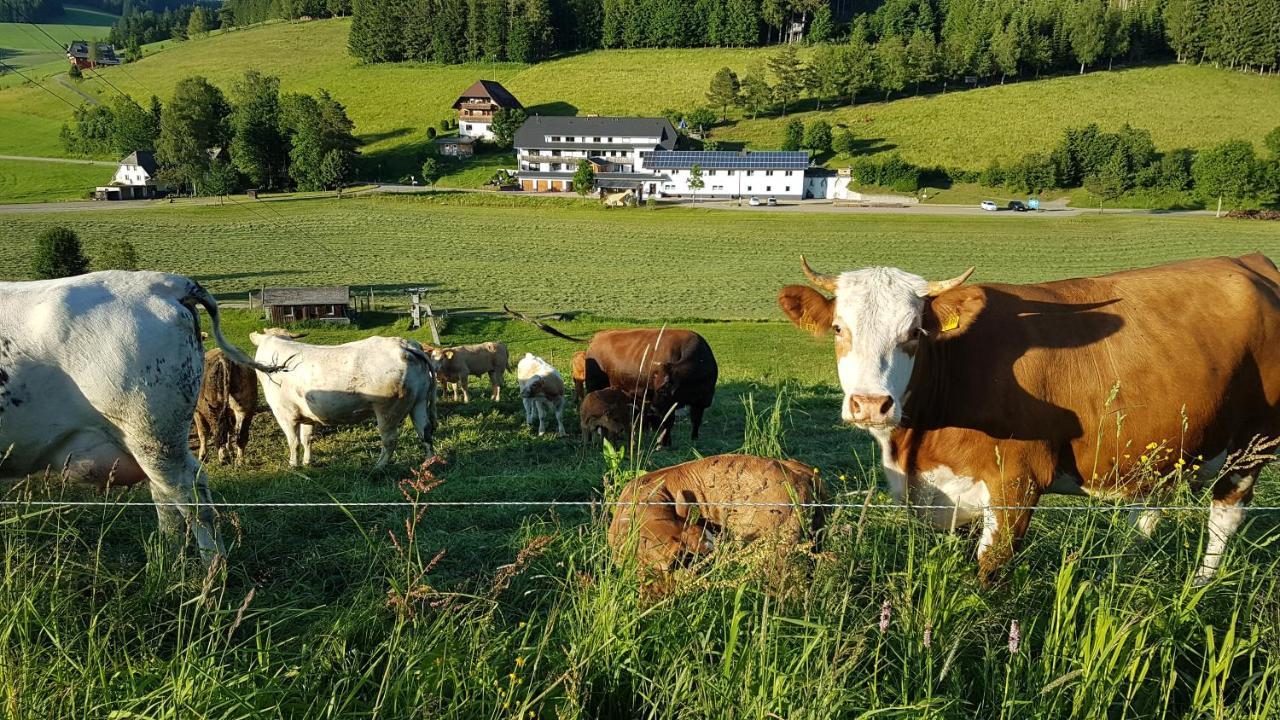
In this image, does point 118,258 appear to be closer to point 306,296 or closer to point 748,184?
point 306,296

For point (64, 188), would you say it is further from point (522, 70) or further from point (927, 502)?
point (927, 502)

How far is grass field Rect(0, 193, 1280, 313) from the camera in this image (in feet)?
118

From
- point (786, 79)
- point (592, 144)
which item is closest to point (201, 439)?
point (592, 144)

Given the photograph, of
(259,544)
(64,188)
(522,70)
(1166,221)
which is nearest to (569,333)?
(259,544)

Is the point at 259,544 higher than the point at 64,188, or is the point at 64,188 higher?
the point at 64,188

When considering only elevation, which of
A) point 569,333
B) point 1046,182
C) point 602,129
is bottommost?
point 569,333

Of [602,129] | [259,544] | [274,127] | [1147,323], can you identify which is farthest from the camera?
[602,129]

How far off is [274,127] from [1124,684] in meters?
85.0

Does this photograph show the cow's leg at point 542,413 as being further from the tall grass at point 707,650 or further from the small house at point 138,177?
the small house at point 138,177

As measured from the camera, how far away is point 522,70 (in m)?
127

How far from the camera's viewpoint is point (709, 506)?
521 cm

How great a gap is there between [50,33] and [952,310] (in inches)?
3830

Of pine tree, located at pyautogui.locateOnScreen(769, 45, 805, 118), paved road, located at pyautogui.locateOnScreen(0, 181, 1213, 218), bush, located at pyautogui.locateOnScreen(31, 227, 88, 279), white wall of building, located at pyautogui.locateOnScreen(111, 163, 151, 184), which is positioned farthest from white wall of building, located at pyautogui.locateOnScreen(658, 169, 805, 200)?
bush, located at pyautogui.locateOnScreen(31, 227, 88, 279)

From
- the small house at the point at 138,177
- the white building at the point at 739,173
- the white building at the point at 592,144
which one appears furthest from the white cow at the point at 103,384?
the white building at the point at 592,144
